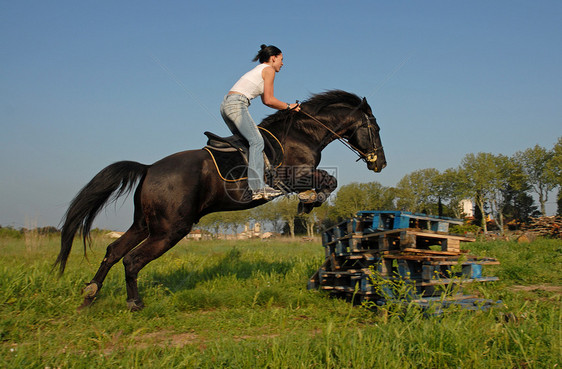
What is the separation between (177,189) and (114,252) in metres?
1.50

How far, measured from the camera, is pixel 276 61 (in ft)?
19.1

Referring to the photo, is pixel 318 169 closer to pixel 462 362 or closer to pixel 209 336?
pixel 209 336

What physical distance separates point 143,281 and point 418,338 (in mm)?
5191

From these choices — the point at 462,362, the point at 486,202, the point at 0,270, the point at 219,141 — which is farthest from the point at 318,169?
the point at 486,202

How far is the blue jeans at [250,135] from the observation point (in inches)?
217

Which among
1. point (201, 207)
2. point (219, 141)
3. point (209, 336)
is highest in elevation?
point (219, 141)

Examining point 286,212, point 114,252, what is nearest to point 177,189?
point 114,252

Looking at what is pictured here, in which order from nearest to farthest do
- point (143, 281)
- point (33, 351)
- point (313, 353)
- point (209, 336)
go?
1. point (313, 353)
2. point (33, 351)
3. point (209, 336)
4. point (143, 281)

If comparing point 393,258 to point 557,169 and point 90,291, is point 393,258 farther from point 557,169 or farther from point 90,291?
point 557,169

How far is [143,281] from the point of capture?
6.89m

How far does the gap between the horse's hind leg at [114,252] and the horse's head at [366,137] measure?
372cm

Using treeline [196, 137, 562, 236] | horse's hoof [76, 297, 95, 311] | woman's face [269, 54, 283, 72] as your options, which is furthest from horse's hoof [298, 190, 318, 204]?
treeline [196, 137, 562, 236]

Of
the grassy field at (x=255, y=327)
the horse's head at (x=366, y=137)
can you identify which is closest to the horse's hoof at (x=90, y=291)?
the grassy field at (x=255, y=327)

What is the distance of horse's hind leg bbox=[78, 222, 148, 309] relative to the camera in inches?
212
